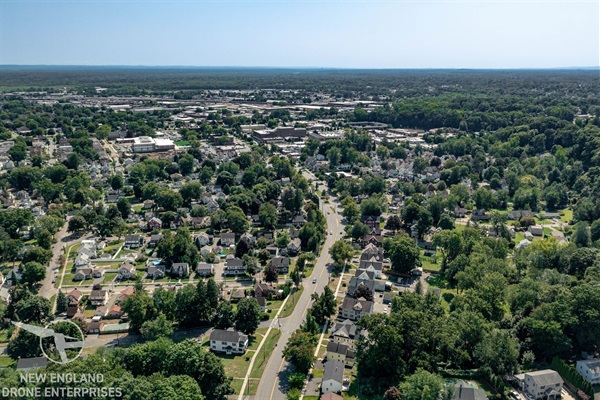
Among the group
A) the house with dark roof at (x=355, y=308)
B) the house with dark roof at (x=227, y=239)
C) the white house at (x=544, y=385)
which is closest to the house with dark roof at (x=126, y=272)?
the house with dark roof at (x=227, y=239)

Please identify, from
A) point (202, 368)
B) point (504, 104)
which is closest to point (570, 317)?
point (202, 368)

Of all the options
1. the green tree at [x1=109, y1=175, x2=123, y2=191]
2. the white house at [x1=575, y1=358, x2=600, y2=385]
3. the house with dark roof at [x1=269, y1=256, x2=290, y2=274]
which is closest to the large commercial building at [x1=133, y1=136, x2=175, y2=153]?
the green tree at [x1=109, y1=175, x2=123, y2=191]

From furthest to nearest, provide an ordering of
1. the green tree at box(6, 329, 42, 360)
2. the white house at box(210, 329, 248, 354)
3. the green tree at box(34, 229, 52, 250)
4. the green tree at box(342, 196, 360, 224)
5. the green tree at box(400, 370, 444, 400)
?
the green tree at box(342, 196, 360, 224)
the green tree at box(34, 229, 52, 250)
the white house at box(210, 329, 248, 354)
the green tree at box(6, 329, 42, 360)
the green tree at box(400, 370, 444, 400)

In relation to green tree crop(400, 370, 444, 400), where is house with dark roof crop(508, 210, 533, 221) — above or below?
above

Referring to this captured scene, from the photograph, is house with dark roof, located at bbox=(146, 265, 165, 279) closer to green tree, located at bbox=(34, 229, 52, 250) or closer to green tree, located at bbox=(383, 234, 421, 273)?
green tree, located at bbox=(34, 229, 52, 250)

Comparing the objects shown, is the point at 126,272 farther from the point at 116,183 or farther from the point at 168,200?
the point at 116,183

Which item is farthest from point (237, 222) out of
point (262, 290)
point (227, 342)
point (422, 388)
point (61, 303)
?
point (422, 388)
